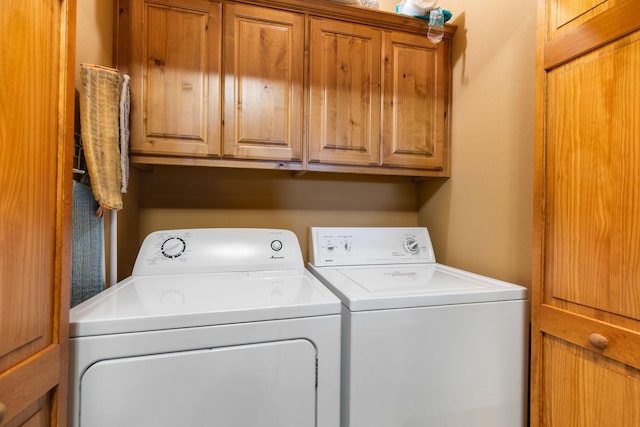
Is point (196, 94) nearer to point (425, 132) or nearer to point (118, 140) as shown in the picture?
point (118, 140)

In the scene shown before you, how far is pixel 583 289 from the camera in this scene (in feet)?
2.92

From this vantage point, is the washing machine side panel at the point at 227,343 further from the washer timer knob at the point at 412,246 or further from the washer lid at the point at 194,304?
the washer timer knob at the point at 412,246

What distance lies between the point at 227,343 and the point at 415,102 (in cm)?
143

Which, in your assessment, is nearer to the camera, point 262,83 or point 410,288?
point 410,288

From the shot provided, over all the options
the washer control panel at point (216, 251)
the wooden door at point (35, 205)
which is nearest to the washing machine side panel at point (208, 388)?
the wooden door at point (35, 205)

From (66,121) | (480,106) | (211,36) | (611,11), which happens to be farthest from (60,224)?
(480,106)

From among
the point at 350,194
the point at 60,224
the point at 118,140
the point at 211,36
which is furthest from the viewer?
the point at 350,194

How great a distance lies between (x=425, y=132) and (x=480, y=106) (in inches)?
10.9

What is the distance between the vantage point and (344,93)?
1.50m

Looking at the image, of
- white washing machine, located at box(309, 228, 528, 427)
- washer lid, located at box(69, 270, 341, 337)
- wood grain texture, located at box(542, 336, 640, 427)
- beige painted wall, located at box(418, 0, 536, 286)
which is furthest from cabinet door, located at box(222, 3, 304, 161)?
wood grain texture, located at box(542, 336, 640, 427)

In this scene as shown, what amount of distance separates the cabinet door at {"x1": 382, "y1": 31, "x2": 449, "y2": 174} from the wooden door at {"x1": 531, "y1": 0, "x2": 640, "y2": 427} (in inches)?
24.7

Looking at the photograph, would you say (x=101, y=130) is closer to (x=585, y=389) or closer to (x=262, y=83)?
(x=262, y=83)

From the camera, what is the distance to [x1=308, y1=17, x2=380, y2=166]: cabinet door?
1459 millimetres

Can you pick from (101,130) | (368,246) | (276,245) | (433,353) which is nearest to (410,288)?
(433,353)
